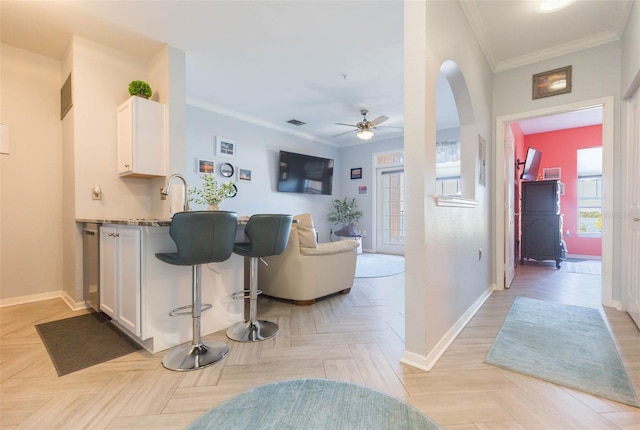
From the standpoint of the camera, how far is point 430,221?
1.83 metres

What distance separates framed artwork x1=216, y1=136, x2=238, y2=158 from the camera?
4902mm

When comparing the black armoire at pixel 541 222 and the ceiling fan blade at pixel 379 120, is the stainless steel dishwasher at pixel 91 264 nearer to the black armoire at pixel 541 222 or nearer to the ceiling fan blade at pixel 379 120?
the ceiling fan blade at pixel 379 120

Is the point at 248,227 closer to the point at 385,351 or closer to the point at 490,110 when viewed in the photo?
the point at 385,351

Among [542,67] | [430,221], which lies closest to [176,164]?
[430,221]

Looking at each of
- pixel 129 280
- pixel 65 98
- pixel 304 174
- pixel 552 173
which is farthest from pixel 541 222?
pixel 65 98

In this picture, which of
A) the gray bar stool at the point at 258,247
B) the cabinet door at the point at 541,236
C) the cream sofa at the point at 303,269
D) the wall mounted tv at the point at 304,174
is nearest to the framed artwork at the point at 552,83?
the cabinet door at the point at 541,236

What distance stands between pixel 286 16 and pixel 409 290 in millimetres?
2534

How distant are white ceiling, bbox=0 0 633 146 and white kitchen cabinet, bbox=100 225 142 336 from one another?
1899 mm

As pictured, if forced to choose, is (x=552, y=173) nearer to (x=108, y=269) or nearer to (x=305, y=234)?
(x=305, y=234)

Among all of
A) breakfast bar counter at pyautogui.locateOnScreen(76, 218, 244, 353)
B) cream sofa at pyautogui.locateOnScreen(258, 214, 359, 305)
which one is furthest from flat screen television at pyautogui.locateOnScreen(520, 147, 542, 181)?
breakfast bar counter at pyautogui.locateOnScreen(76, 218, 244, 353)

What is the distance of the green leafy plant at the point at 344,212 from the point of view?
7160 mm

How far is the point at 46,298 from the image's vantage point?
3.12 metres

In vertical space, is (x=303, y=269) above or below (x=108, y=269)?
below

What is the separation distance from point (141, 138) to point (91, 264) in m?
1.28
